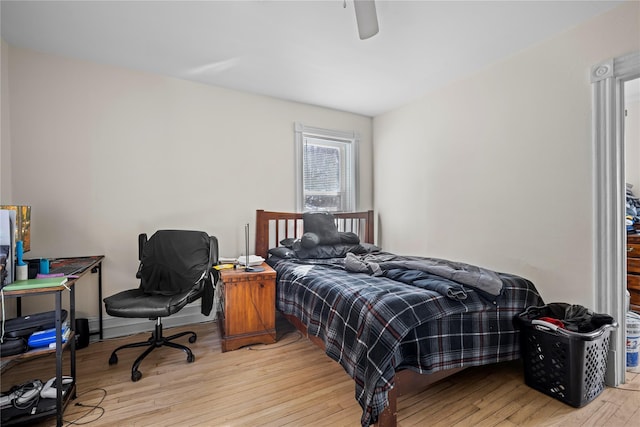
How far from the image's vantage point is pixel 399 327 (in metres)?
1.50

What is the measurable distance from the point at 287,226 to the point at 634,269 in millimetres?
3705

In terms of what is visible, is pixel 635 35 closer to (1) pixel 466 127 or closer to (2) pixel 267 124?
(1) pixel 466 127

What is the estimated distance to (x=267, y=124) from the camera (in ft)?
11.1

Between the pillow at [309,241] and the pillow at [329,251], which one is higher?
the pillow at [309,241]

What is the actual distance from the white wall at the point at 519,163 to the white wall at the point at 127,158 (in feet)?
5.56

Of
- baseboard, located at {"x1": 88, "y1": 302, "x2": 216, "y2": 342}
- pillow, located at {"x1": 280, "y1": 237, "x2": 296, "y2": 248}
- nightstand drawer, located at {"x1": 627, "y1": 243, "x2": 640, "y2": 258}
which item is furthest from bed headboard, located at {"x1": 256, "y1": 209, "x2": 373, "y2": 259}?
nightstand drawer, located at {"x1": 627, "y1": 243, "x2": 640, "y2": 258}

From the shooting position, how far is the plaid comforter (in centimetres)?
146

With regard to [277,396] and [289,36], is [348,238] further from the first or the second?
[289,36]

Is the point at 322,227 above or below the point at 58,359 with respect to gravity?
above

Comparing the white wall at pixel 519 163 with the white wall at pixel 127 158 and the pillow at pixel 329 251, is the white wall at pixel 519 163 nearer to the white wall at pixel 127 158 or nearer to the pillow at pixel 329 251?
the pillow at pixel 329 251

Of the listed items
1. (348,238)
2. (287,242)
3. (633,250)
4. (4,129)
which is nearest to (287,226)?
(287,242)

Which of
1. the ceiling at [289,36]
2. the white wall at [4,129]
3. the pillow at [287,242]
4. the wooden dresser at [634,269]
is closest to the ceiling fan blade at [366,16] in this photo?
the ceiling at [289,36]

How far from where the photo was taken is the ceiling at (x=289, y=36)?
1938 millimetres

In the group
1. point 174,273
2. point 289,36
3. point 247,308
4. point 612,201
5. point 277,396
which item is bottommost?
point 277,396
